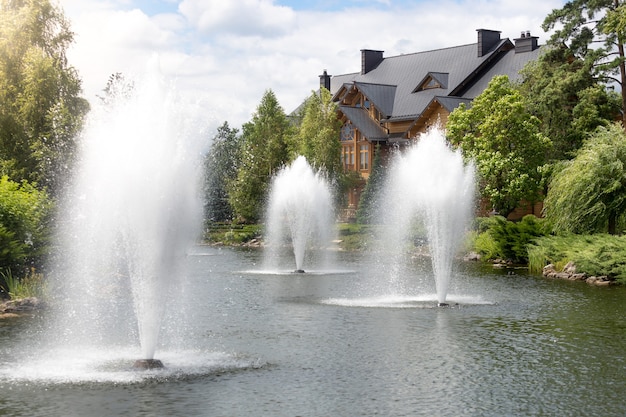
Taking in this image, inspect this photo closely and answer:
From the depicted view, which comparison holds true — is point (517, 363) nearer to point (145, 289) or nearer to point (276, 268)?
point (145, 289)

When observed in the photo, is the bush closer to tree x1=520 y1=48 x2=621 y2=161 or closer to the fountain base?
tree x1=520 y1=48 x2=621 y2=161

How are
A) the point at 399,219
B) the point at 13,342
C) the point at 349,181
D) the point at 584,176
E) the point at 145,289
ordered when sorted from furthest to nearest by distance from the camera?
the point at 349,181
the point at 399,219
the point at 584,176
the point at 13,342
the point at 145,289

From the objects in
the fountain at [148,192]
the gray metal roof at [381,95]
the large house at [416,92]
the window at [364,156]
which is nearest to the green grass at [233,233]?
the large house at [416,92]

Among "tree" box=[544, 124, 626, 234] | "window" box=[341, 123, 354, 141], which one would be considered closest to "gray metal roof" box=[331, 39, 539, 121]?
"window" box=[341, 123, 354, 141]

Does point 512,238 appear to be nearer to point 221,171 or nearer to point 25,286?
point 25,286

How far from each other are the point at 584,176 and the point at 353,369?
76.4ft

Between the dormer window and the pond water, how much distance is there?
1812 inches

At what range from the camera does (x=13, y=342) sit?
19.6m

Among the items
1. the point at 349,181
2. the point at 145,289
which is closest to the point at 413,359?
the point at 145,289

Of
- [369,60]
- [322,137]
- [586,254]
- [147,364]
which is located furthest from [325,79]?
[147,364]

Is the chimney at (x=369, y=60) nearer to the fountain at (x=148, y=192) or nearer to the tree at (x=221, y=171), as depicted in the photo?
the tree at (x=221, y=171)

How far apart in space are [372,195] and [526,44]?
18397 millimetres

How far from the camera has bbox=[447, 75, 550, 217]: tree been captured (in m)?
51.2

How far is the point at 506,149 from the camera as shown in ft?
172
